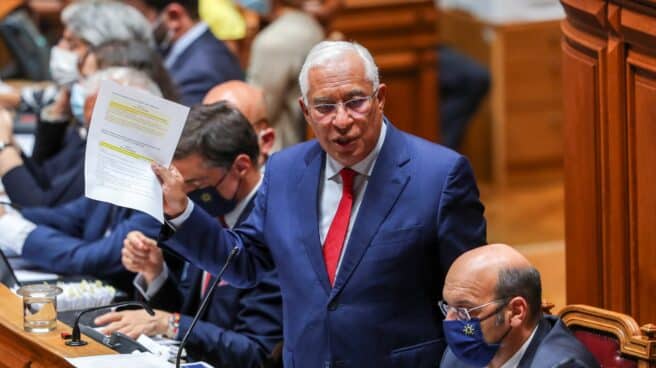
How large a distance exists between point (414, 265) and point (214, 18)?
4.67m

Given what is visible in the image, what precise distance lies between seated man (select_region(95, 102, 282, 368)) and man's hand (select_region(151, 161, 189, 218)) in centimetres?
46

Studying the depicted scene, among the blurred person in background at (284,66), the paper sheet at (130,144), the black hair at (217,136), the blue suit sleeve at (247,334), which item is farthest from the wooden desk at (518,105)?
the paper sheet at (130,144)

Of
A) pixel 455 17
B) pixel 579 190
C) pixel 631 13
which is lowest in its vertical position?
pixel 455 17

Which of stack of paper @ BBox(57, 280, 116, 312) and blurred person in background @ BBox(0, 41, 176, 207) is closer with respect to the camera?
stack of paper @ BBox(57, 280, 116, 312)

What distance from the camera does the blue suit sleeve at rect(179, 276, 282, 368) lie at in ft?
12.3

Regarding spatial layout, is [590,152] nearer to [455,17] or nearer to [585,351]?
[585,351]

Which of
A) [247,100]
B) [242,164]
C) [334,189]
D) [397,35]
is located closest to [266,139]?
[247,100]

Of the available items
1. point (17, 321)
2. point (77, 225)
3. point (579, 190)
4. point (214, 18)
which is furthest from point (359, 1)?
point (17, 321)

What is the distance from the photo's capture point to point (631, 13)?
12.0 feet

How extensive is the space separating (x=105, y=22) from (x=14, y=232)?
4.56ft

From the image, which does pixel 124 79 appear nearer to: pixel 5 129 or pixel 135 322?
pixel 5 129

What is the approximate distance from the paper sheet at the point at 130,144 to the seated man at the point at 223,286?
18.9 inches

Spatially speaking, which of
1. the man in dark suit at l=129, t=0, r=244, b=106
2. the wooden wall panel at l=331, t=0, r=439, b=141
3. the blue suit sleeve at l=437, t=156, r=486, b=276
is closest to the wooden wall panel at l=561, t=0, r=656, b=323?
the blue suit sleeve at l=437, t=156, r=486, b=276

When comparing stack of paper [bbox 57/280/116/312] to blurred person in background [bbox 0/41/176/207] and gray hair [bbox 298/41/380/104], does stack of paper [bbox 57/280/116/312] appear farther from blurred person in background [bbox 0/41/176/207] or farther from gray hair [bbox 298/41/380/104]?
gray hair [bbox 298/41/380/104]
